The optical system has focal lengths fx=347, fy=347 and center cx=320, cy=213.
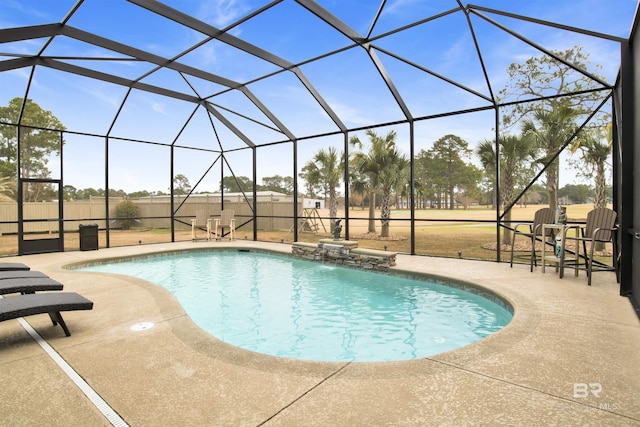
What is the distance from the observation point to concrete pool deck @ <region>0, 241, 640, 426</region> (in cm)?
170

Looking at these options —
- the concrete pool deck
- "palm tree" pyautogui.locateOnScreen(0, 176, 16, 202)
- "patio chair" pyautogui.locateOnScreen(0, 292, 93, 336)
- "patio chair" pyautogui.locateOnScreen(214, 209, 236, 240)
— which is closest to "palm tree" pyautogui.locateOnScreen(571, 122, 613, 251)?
the concrete pool deck

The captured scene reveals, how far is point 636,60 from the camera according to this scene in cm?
379

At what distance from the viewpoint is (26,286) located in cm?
322

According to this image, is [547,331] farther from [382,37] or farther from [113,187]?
[113,187]

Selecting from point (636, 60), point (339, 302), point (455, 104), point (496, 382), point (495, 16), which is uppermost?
point (495, 16)

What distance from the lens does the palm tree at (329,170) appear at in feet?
47.6

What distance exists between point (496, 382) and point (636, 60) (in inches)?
158

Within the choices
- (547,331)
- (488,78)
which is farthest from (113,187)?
(547,331)

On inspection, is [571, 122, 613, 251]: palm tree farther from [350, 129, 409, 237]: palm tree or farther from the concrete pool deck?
the concrete pool deck

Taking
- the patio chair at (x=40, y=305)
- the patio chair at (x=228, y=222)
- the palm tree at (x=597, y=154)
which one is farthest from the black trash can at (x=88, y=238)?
the palm tree at (x=597, y=154)

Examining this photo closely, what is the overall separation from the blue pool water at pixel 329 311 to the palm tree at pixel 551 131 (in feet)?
21.9

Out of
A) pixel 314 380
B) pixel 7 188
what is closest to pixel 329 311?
pixel 314 380

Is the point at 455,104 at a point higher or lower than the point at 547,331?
higher

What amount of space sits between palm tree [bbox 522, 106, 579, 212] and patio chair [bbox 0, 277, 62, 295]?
10440 millimetres
